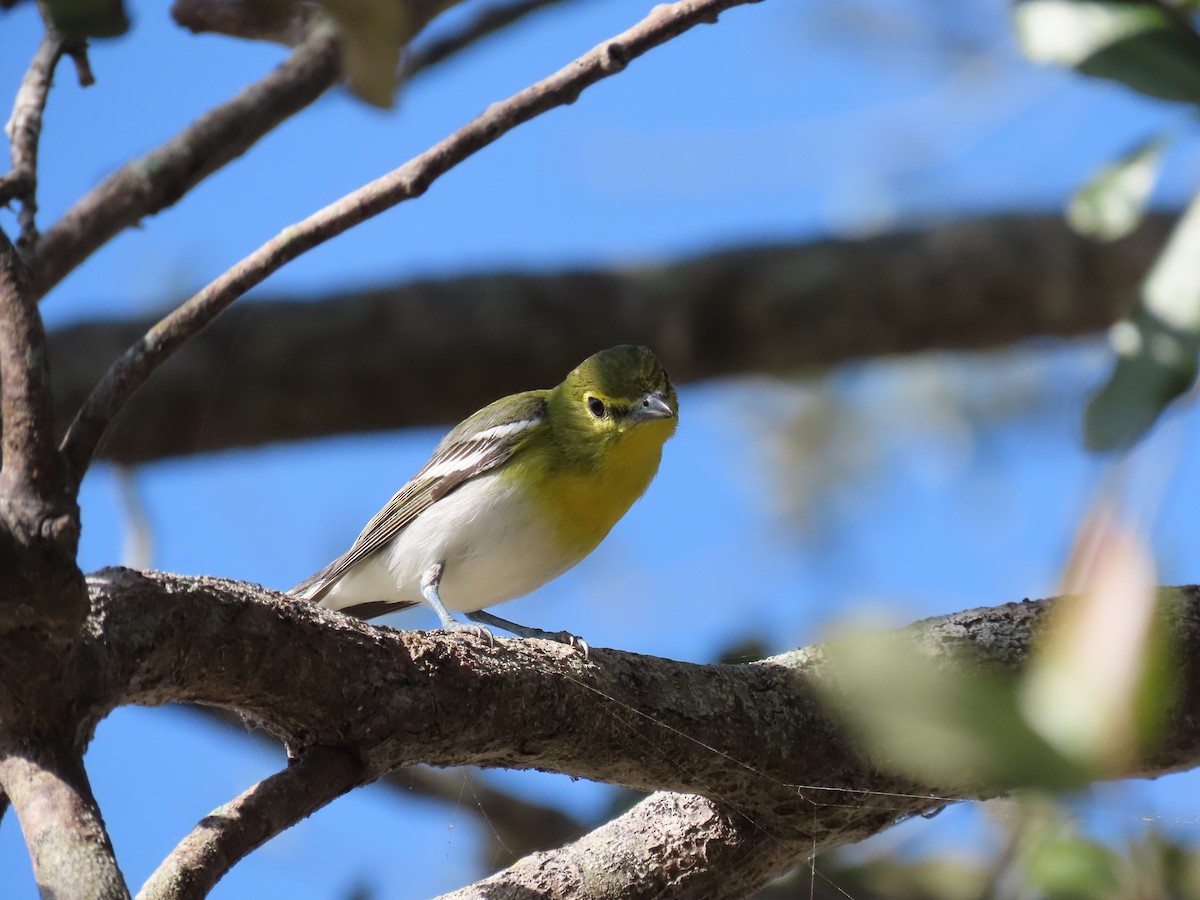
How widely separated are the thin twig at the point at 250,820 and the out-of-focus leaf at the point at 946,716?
1171 millimetres

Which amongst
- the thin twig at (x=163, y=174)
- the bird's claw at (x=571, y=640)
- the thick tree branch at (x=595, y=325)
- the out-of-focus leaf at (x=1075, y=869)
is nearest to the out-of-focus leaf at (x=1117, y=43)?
the out-of-focus leaf at (x=1075, y=869)

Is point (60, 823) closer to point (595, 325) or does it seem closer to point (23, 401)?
point (23, 401)

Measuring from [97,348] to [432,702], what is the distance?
4309mm

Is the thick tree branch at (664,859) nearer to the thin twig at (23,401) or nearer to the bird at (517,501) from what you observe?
the bird at (517,501)

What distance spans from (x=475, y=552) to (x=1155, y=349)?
2.58m

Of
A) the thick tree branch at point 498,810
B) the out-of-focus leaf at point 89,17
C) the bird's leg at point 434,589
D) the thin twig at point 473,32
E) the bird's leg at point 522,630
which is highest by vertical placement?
the thin twig at point 473,32

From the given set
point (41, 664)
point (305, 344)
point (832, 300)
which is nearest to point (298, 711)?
point (41, 664)

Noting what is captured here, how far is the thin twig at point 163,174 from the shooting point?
3.35m

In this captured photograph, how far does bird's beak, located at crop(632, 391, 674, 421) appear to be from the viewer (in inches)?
154

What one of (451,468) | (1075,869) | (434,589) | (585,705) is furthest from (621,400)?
(1075,869)

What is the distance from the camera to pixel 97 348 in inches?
235

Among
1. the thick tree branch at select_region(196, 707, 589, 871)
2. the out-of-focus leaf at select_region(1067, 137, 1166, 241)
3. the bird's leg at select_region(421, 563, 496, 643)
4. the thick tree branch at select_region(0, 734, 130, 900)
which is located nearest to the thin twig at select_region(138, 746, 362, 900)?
the thick tree branch at select_region(0, 734, 130, 900)

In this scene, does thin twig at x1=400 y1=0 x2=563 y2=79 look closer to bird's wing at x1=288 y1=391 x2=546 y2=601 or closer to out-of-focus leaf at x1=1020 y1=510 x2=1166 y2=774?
bird's wing at x1=288 y1=391 x2=546 y2=601

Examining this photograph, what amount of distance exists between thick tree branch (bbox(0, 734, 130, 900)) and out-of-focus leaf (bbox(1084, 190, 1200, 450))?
49.5 inches
